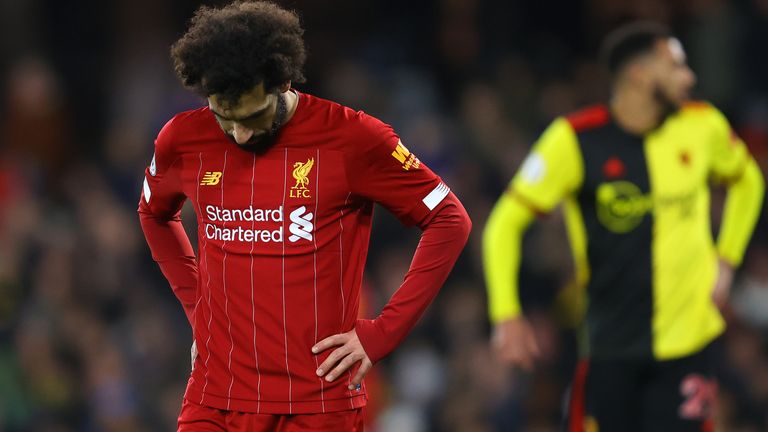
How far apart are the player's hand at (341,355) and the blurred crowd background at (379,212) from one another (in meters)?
4.70

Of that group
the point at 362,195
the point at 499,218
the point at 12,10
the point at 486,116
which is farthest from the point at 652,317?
the point at 12,10

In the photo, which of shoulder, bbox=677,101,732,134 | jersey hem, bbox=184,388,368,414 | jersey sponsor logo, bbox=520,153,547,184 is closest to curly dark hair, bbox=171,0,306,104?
jersey hem, bbox=184,388,368,414

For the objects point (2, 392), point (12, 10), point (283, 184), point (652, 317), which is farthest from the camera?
point (12, 10)

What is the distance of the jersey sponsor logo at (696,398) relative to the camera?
5.75m

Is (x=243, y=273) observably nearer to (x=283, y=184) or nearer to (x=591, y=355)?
(x=283, y=184)

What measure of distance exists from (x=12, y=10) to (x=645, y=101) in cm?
847

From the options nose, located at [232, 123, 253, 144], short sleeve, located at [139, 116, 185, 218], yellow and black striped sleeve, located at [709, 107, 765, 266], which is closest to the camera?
nose, located at [232, 123, 253, 144]

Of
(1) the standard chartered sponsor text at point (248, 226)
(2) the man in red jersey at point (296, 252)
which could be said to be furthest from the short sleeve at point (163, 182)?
(1) the standard chartered sponsor text at point (248, 226)

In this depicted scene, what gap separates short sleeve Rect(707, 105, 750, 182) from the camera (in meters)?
6.07

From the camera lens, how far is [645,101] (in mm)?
6031

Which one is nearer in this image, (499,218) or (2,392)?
(499,218)

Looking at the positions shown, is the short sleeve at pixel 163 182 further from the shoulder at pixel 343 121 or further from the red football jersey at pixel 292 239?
the shoulder at pixel 343 121

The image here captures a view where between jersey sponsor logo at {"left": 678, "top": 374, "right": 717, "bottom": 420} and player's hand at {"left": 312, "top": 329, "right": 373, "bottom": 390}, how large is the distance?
5.96 ft

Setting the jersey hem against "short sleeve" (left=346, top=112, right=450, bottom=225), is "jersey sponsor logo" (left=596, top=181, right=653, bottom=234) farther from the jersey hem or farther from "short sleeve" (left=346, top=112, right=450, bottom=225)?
the jersey hem
